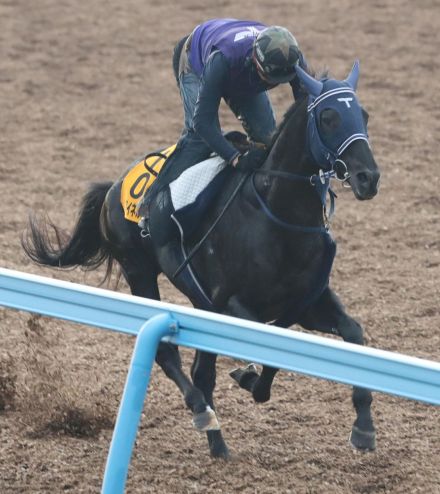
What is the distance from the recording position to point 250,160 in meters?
5.35

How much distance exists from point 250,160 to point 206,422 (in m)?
1.19

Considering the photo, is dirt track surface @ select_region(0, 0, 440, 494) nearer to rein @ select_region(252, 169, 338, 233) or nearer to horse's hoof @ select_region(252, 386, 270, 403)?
horse's hoof @ select_region(252, 386, 270, 403)

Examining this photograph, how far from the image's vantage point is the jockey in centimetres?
514

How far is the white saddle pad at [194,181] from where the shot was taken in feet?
17.9

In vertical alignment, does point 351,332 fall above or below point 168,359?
above

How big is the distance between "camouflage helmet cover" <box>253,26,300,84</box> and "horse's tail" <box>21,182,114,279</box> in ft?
4.95

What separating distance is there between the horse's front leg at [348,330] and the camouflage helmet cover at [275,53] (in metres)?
1.02

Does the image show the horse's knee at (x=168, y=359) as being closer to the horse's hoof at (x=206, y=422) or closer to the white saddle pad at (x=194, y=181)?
the horse's hoof at (x=206, y=422)

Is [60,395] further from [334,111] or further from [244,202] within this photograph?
[334,111]

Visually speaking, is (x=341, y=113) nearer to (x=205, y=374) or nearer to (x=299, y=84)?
(x=299, y=84)

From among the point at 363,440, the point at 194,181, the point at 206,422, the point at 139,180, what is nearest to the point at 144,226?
the point at 139,180

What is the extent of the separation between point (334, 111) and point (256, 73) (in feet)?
1.92

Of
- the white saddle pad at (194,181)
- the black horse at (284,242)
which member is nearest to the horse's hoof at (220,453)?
the black horse at (284,242)

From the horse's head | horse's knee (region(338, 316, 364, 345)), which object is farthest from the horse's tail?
the horse's head
